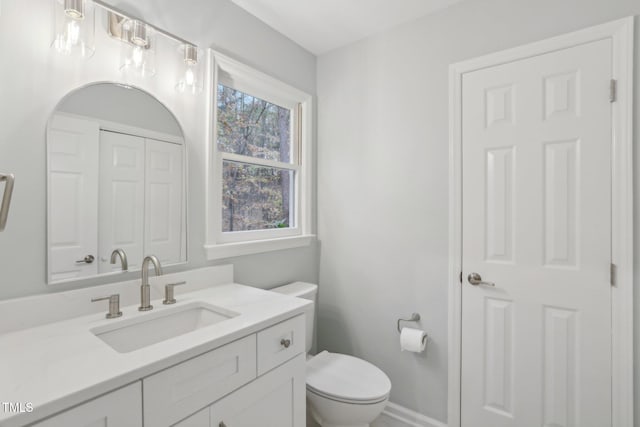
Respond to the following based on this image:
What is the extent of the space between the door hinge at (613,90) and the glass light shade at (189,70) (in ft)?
6.15

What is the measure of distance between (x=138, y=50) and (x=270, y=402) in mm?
1525

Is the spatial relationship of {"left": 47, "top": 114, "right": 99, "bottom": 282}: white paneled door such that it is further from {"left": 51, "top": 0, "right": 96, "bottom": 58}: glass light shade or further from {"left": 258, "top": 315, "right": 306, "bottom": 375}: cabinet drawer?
{"left": 258, "top": 315, "right": 306, "bottom": 375}: cabinet drawer

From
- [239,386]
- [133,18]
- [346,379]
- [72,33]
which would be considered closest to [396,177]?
[346,379]

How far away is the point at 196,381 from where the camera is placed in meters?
0.97

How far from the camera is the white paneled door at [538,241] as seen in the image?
1.44 meters

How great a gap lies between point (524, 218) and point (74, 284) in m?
2.00

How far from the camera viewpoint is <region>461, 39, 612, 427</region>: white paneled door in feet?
4.73

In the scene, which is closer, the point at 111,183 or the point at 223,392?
the point at 223,392

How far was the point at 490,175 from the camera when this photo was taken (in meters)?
1.69

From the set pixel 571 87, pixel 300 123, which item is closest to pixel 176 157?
pixel 300 123

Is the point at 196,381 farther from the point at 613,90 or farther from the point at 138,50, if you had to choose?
the point at 613,90

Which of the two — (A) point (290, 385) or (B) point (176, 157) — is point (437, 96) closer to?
(B) point (176, 157)

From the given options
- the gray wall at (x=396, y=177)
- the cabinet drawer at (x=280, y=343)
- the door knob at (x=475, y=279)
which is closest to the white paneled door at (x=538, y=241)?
the door knob at (x=475, y=279)

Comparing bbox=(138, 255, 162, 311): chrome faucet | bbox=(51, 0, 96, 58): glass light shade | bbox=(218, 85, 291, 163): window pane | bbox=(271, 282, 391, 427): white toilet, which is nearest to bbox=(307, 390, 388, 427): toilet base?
bbox=(271, 282, 391, 427): white toilet
